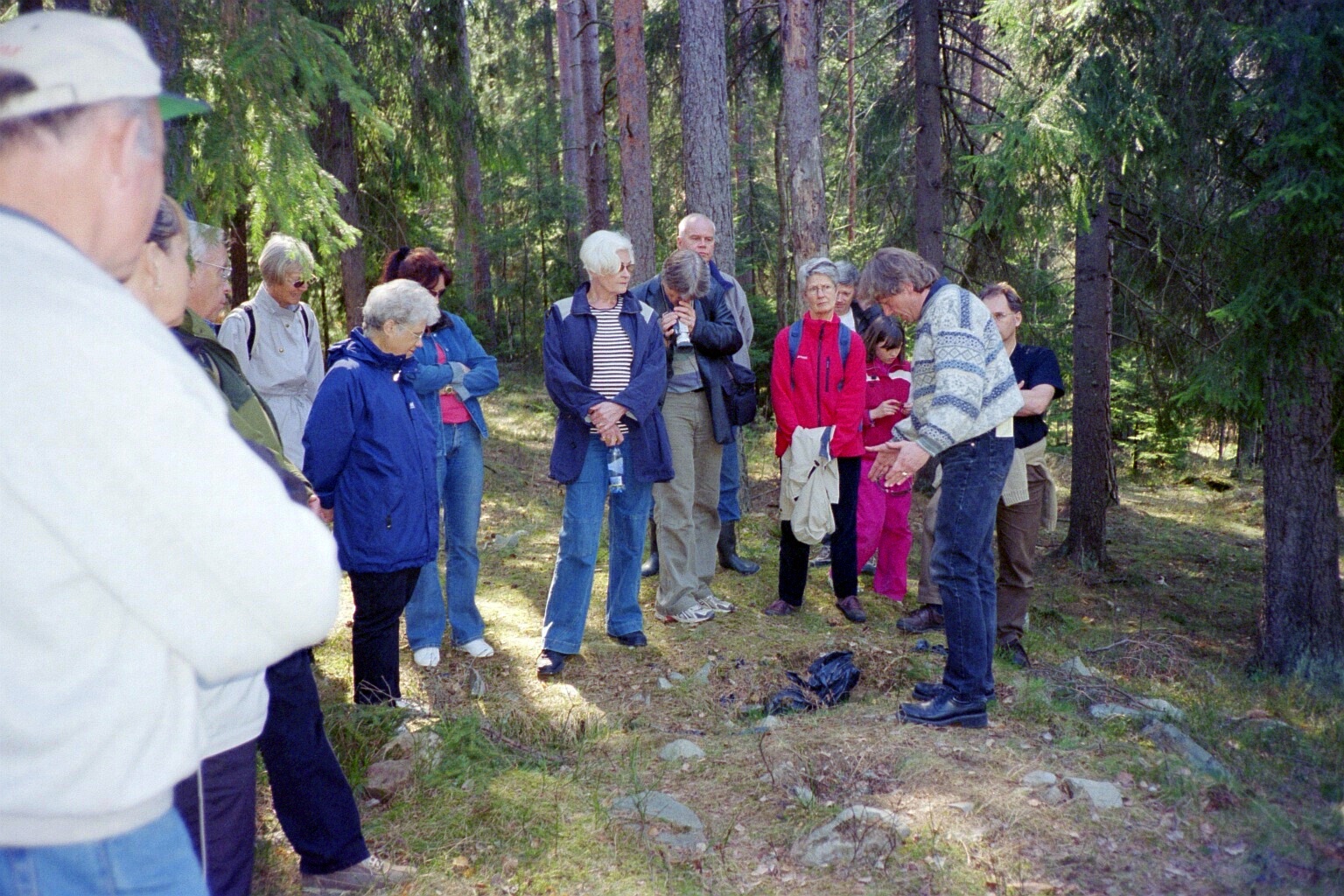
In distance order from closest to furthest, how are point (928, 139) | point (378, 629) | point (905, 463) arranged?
point (378, 629), point (905, 463), point (928, 139)

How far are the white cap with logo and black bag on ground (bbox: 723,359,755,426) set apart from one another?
200 inches

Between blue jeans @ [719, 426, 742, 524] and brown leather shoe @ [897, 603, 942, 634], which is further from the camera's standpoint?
blue jeans @ [719, 426, 742, 524]

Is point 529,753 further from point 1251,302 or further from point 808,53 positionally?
point 808,53

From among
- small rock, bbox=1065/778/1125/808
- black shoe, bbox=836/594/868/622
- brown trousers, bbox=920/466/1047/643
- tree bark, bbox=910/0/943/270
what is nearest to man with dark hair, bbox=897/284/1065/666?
brown trousers, bbox=920/466/1047/643

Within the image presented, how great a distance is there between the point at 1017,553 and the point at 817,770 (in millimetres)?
2492

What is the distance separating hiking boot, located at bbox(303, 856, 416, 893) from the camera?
9.82ft

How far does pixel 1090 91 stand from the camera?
689 cm

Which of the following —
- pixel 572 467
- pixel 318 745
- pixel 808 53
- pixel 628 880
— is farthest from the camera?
pixel 808 53

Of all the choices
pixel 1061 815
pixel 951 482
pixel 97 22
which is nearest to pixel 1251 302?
pixel 951 482

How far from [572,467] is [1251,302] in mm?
4266

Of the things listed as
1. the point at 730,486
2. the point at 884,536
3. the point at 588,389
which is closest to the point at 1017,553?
the point at 884,536

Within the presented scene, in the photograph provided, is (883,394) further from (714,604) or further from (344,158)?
(344,158)

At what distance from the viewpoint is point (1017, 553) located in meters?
5.95

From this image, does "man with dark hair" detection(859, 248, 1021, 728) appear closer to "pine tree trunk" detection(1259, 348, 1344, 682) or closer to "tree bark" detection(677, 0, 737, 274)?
"pine tree trunk" detection(1259, 348, 1344, 682)
